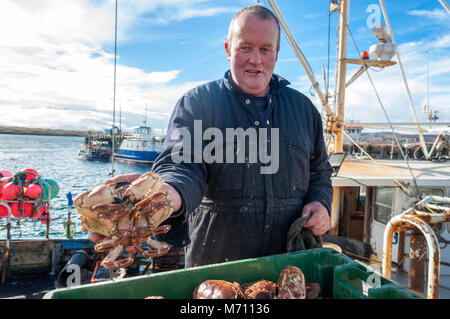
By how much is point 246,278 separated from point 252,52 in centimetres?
158

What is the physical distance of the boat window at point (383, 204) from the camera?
7.79 meters

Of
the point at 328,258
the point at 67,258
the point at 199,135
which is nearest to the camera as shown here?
the point at 328,258

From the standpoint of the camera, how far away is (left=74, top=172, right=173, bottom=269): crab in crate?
1.39m

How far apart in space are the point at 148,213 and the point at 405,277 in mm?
7981

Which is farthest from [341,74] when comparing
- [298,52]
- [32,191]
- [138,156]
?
[138,156]

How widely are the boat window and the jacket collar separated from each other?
21.7 feet

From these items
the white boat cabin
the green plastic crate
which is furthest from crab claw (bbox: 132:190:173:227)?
the white boat cabin

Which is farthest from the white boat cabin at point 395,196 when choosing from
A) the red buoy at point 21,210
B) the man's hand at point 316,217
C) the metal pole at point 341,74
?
the red buoy at point 21,210

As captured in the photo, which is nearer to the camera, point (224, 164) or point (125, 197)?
point (125, 197)

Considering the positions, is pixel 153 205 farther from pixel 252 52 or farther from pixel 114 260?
pixel 252 52

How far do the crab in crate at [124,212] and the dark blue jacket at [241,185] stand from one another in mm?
513

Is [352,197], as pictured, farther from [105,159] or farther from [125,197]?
[105,159]
